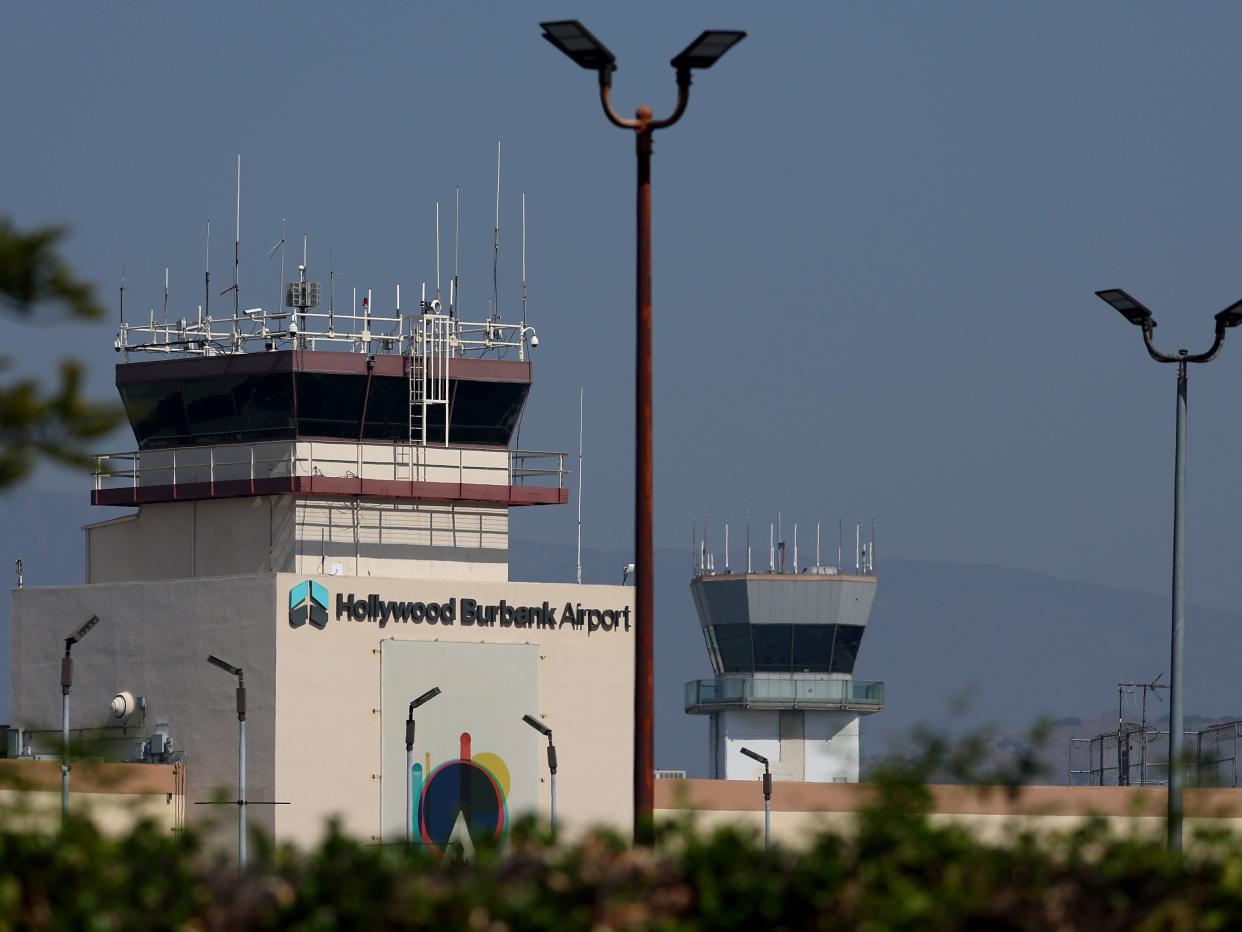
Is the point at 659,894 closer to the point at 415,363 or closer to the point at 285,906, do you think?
the point at 285,906

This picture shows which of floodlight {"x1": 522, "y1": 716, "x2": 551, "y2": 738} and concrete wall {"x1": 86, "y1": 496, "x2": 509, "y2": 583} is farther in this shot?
concrete wall {"x1": 86, "y1": 496, "x2": 509, "y2": 583}

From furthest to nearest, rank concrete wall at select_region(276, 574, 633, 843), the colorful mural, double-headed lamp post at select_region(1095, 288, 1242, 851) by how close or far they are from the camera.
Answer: the colorful mural, concrete wall at select_region(276, 574, 633, 843), double-headed lamp post at select_region(1095, 288, 1242, 851)

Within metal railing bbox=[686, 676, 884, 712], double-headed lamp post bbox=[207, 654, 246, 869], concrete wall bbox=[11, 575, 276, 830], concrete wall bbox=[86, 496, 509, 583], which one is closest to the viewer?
double-headed lamp post bbox=[207, 654, 246, 869]

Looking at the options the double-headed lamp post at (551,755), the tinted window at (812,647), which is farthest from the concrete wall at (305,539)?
the tinted window at (812,647)

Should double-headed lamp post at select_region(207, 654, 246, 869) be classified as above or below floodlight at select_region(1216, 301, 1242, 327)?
below

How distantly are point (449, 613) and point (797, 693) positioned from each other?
57045mm

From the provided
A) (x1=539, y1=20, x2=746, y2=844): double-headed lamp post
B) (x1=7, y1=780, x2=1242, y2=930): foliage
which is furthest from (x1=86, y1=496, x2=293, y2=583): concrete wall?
(x1=7, y1=780, x2=1242, y2=930): foliage

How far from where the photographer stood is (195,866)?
13.5m

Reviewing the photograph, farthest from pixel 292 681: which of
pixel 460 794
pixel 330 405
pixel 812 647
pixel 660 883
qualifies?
pixel 812 647

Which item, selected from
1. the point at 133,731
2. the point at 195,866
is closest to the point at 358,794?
the point at 133,731

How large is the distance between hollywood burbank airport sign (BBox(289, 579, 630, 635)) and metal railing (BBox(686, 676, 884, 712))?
173ft

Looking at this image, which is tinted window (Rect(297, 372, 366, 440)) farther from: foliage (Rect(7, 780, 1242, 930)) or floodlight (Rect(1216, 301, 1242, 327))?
foliage (Rect(7, 780, 1242, 930))

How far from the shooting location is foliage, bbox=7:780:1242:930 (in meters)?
12.8

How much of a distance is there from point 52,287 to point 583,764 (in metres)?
50.9
